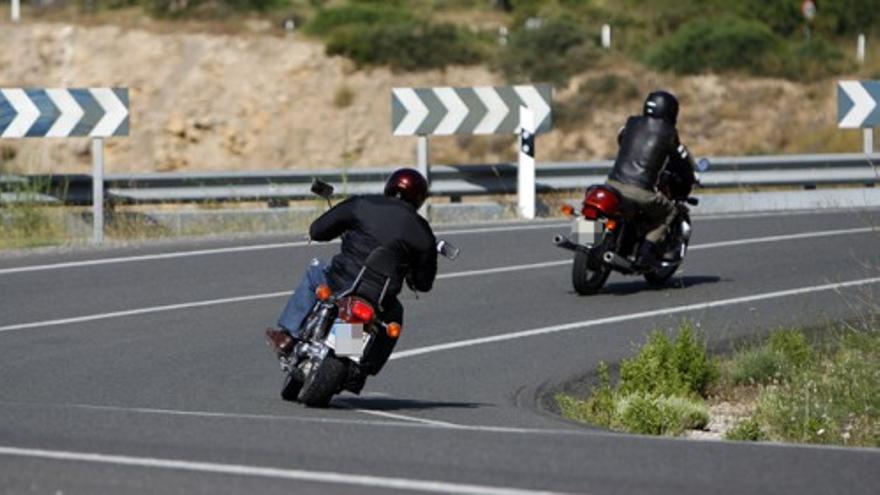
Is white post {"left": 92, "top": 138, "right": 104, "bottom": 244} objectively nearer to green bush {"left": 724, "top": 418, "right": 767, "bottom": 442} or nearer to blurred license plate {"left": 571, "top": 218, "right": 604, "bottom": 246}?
blurred license plate {"left": 571, "top": 218, "right": 604, "bottom": 246}

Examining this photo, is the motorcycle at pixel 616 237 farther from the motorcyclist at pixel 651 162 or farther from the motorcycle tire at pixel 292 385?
the motorcycle tire at pixel 292 385

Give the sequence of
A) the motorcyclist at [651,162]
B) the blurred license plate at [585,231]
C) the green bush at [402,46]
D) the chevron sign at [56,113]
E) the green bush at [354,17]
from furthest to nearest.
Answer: the green bush at [354,17], the green bush at [402,46], the chevron sign at [56,113], the motorcyclist at [651,162], the blurred license plate at [585,231]

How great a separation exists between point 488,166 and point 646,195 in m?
7.46

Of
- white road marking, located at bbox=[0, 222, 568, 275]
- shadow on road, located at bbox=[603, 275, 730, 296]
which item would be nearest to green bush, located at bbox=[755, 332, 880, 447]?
shadow on road, located at bbox=[603, 275, 730, 296]

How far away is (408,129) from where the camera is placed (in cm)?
2603

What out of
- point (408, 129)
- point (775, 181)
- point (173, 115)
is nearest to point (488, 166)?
point (408, 129)

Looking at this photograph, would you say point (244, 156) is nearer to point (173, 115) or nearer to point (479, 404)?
point (173, 115)

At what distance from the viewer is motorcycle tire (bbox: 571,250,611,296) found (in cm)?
1845

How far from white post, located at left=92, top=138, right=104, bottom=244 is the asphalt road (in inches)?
45.1

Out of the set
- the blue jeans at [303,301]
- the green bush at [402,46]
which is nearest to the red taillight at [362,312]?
the blue jeans at [303,301]

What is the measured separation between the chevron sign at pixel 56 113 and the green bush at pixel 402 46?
23975 mm

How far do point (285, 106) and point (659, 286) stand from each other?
1049 inches

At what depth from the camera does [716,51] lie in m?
49.7

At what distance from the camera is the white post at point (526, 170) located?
2512cm
